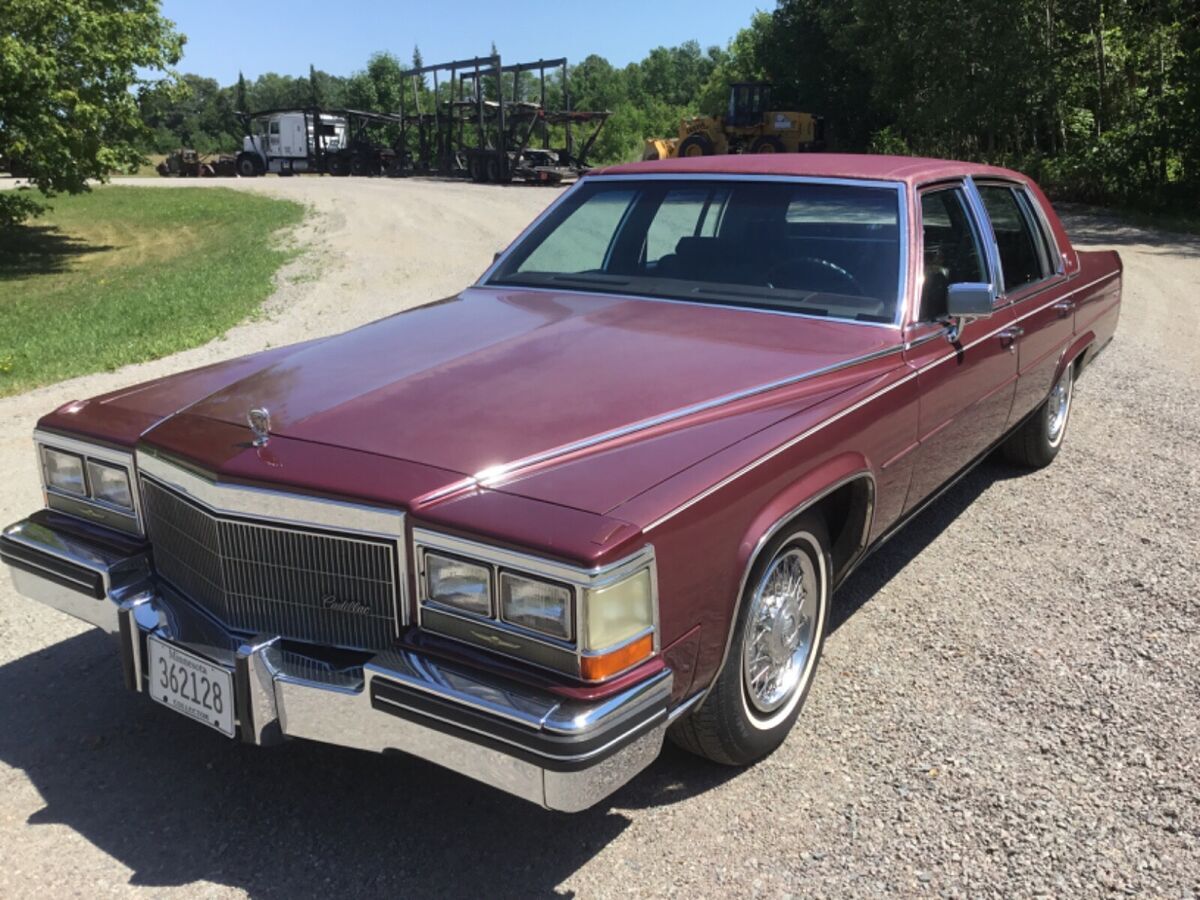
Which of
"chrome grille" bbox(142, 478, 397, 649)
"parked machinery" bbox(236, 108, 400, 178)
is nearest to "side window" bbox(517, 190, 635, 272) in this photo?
"chrome grille" bbox(142, 478, 397, 649)

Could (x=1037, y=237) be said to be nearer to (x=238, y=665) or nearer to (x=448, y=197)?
(x=238, y=665)

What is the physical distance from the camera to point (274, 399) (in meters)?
2.88

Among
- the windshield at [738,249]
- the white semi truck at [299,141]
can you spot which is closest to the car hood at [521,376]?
the windshield at [738,249]

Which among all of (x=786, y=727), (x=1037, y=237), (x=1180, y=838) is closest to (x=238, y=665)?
(x=786, y=727)

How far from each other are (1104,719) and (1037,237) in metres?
2.84

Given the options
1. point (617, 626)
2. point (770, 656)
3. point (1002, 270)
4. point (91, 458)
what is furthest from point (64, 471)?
point (1002, 270)

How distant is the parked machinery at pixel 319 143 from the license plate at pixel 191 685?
A: 3835 centimetres

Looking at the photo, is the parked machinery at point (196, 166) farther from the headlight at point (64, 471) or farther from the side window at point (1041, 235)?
the headlight at point (64, 471)

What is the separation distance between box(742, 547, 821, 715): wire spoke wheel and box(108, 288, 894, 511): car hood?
1.55ft

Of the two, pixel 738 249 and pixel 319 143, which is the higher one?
pixel 319 143

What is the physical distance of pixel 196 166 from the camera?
48219 millimetres

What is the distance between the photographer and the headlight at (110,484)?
2.89m

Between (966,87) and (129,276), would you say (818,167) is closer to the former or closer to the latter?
(129,276)

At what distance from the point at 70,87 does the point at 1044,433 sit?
16077 mm
